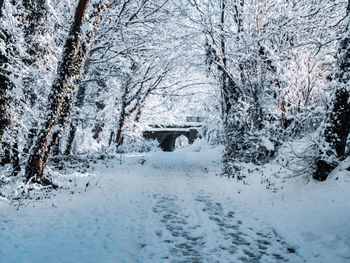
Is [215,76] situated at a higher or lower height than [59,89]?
higher

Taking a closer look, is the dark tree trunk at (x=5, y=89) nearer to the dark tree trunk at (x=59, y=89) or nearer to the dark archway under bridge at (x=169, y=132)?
the dark tree trunk at (x=59, y=89)

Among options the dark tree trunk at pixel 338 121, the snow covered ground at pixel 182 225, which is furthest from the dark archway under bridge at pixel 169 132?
the dark tree trunk at pixel 338 121

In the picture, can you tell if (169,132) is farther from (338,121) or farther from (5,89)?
(338,121)

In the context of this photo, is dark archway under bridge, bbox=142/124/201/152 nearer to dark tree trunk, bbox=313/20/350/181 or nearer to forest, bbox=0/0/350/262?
forest, bbox=0/0/350/262

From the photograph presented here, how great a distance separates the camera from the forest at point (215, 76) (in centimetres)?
577

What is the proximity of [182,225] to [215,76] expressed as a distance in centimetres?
875

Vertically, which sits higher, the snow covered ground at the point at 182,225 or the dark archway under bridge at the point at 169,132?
the dark archway under bridge at the point at 169,132

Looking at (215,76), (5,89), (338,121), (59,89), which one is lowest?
(338,121)

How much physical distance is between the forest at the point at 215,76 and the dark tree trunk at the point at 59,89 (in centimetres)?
3

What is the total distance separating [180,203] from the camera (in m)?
6.38

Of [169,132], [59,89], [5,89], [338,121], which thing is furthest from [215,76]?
[169,132]

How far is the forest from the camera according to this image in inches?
227

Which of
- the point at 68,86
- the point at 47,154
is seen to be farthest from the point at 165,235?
the point at 68,86

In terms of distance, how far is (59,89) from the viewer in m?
6.41
